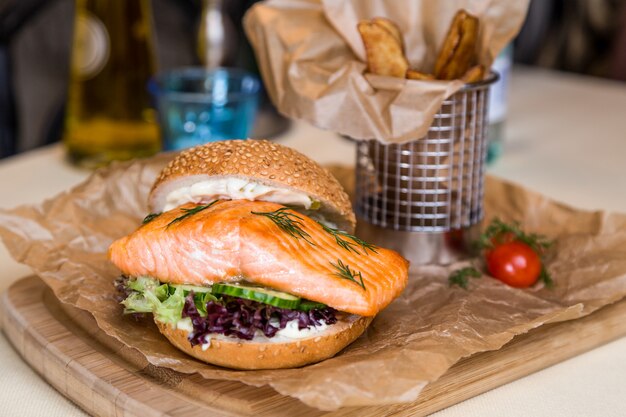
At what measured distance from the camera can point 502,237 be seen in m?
1.65

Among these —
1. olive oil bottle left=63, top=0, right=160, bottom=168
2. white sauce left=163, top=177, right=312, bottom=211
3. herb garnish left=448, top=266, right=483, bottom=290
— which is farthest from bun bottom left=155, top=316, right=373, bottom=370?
olive oil bottle left=63, top=0, right=160, bottom=168

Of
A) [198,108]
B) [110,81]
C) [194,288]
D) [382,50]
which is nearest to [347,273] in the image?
[194,288]

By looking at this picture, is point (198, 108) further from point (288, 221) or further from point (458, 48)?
point (288, 221)

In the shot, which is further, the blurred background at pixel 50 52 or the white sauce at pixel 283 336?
the blurred background at pixel 50 52

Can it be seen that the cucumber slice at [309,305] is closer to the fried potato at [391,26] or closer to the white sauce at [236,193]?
the white sauce at [236,193]

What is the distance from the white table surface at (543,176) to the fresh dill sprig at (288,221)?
32 cm

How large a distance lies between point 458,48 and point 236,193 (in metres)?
0.49

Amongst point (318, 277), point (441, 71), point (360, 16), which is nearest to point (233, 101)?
point (360, 16)

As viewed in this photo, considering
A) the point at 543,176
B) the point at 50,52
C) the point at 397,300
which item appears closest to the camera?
the point at 397,300

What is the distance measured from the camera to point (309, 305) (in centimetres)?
121

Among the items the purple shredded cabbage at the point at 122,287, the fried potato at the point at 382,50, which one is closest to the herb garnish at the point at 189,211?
the purple shredded cabbage at the point at 122,287

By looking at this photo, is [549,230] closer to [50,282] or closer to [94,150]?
[50,282]

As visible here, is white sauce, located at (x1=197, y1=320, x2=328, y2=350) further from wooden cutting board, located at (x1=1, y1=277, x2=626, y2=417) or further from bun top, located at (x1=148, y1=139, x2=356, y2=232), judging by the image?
bun top, located at (x1=148, y1=139, x2=356, y2=232)

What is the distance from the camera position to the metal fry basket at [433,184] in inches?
62.2
